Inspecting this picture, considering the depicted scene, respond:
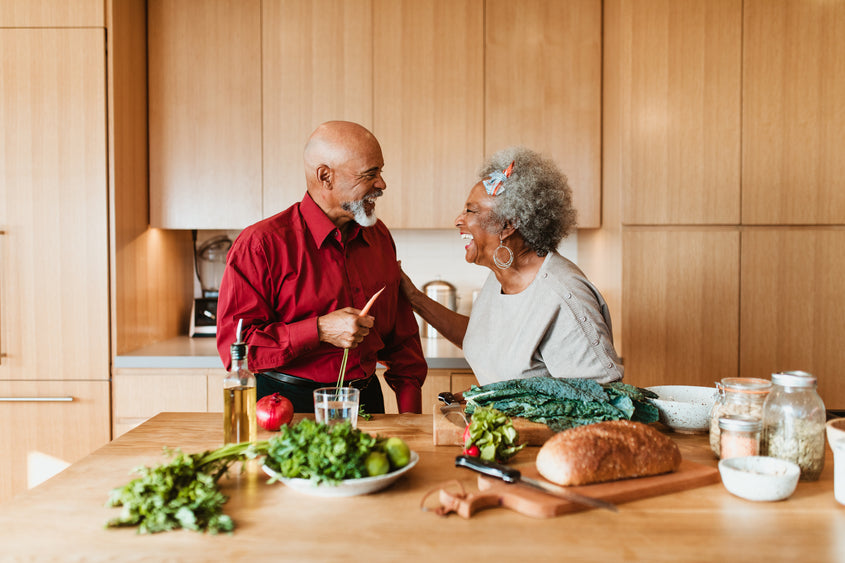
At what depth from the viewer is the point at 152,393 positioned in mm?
2986

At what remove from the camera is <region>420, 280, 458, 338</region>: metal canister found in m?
3.52

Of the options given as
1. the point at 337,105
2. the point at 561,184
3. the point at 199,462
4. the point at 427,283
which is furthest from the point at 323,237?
the point at 427,283

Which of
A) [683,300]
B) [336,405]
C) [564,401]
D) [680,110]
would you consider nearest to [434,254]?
[683,300]

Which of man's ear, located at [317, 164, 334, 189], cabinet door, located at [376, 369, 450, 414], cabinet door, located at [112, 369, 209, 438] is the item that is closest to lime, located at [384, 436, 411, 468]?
man's ear, located at [317, 164, 334, 189]

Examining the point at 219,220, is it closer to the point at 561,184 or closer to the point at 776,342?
the point at 561,184

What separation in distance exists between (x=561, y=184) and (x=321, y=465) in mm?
1384

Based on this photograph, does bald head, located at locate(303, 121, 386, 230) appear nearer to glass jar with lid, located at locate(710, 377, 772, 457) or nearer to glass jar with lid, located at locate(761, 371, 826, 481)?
glass jar with lid, located at locate(710, 377, 772, 457)

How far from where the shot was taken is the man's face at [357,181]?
214 cm

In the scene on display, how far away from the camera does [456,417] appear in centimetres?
159

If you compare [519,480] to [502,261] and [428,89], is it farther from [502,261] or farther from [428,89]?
[428,89]

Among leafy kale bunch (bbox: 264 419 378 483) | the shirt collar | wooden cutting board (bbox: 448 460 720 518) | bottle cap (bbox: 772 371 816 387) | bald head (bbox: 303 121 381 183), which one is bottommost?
wooden cutting board (bbox: 448 460 720 518)

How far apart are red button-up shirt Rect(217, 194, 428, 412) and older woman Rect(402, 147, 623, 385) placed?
1.06 ft

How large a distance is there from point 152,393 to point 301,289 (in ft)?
4.24

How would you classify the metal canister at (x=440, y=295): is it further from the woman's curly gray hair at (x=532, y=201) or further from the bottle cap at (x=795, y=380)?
the bottle cap at (x=795, y=380)
